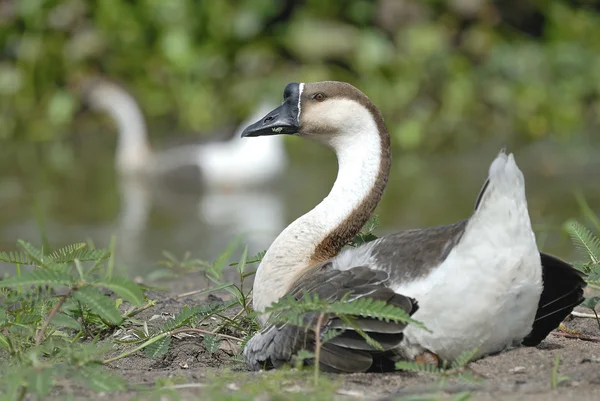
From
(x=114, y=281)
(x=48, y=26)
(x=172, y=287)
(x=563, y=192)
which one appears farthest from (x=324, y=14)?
(x=114, y=281)

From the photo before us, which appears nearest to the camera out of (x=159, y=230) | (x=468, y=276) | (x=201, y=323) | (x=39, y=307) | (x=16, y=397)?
(x=16, y=397)

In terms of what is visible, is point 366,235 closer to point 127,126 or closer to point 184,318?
point 184,318

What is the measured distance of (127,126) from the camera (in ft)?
51.4

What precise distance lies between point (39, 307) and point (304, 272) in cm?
129

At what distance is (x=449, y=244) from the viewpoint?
415cm

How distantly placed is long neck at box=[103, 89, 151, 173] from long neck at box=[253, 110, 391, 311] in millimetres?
9911

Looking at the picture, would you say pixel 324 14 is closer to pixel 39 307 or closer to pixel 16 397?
pixel 39 307

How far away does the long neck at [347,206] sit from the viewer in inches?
196

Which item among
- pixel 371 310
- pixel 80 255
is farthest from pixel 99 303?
pixel 371 310

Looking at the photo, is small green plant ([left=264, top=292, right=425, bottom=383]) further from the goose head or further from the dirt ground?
the goose head

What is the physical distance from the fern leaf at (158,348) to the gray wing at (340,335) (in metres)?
0.40

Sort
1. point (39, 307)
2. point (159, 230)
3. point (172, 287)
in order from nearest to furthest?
point (39, 307)
point (172, 287)
point (159, 230)

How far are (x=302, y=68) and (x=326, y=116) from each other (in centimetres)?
1032

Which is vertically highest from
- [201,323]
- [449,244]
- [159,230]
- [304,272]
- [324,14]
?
[324,14]
